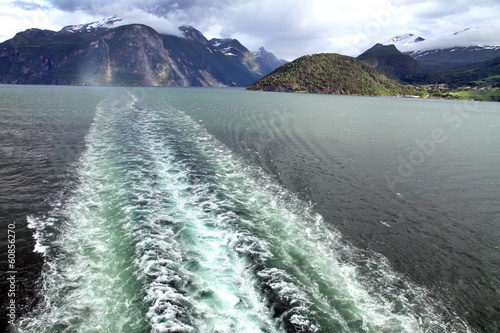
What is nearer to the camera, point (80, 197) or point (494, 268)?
point (494, 268)

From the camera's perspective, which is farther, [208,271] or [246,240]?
[246,240]

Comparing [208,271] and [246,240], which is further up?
[246,240]

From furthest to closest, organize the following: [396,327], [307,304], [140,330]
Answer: [307,304], [396,327], [140,330]

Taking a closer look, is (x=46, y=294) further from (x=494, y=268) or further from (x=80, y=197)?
(x=494, y=268)

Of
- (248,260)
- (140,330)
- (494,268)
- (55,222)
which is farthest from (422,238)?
A: (55,222)

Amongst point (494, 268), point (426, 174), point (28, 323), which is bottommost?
point (28, 323)
